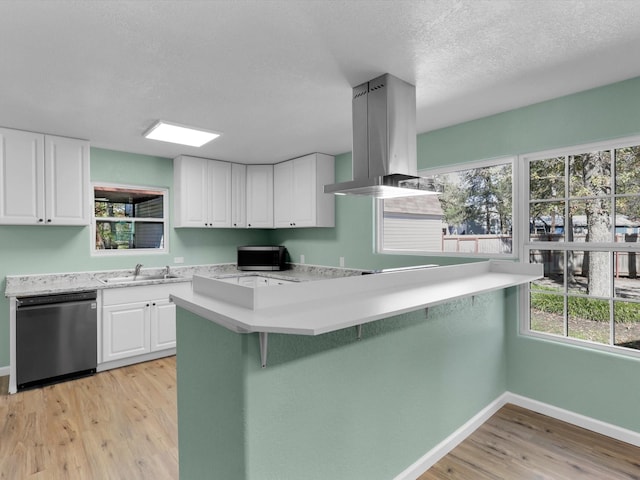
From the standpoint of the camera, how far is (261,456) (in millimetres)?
1369

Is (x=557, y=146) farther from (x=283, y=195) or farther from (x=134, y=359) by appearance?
(x=134, y=359)

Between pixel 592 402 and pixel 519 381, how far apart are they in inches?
19.2

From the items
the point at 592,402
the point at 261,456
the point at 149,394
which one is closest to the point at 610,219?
the point at 592,402

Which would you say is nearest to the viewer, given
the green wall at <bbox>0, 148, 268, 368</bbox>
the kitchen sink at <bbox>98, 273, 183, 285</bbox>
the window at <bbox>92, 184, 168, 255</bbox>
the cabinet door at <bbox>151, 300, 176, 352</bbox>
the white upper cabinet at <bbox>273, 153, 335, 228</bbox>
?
the green wall at <bbox>0, 148, 268, 368</bbox>

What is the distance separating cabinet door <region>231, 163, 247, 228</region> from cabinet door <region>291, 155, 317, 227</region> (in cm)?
74

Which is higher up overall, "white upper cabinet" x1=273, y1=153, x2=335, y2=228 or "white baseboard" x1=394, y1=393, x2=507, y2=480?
"white upper cabinet" x1=273, y1=153, x2=335, y2=228

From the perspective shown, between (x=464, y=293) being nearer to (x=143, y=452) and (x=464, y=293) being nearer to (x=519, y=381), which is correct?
(x=519, y=381)

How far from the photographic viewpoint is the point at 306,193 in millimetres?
4449

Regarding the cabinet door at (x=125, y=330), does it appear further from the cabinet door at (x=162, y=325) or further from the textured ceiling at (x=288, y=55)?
the textured ceiling at (x=288, y=55)

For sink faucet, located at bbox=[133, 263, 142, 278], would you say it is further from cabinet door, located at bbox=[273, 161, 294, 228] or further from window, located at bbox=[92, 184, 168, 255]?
cabinet door, located at bbox=[273, 161, 294, 228]

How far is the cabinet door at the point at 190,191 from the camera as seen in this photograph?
4.35 meters

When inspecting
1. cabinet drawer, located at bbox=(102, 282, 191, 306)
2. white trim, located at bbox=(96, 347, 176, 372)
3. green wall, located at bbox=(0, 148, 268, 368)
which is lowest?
white trim, located at bbox=(96, 347, 176, 372)

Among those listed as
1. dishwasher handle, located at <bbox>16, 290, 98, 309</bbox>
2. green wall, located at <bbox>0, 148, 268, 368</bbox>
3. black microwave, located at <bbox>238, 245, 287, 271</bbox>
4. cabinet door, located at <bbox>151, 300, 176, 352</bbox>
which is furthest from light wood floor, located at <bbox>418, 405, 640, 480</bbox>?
green wall, located at <bbox>0, 148, 268, 368</bbox>

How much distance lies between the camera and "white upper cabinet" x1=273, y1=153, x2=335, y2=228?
14.2 ft
